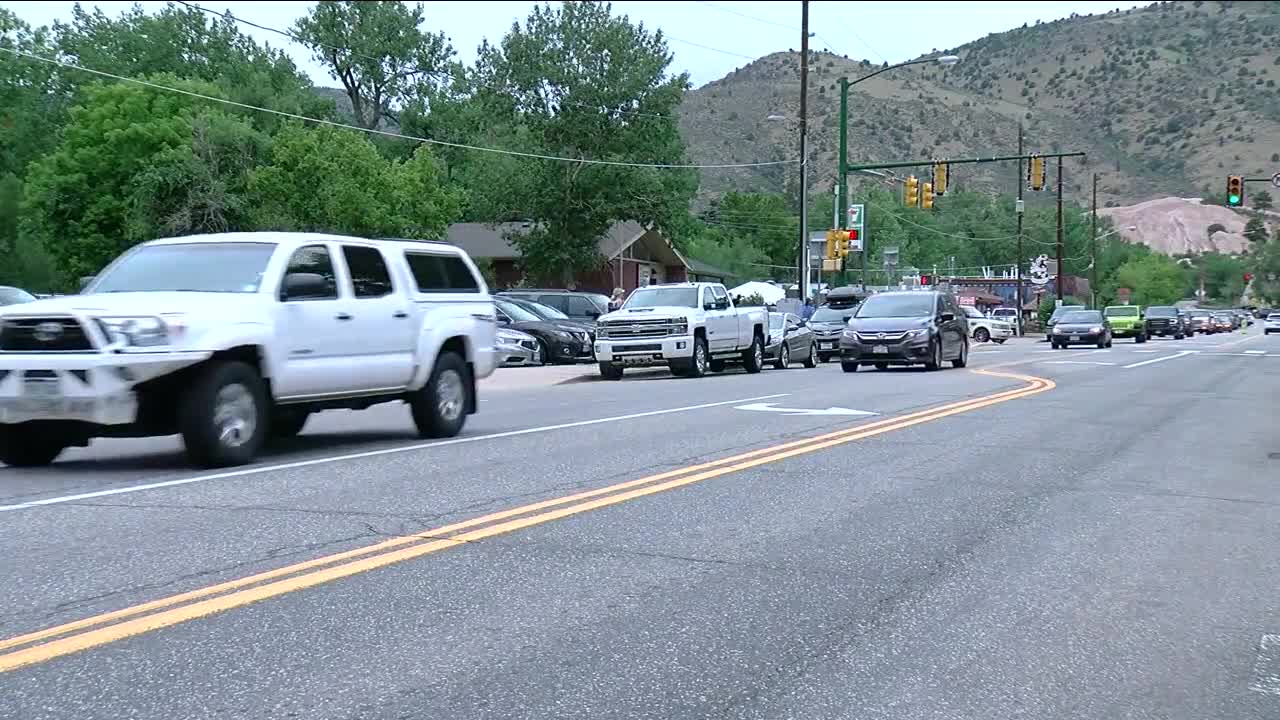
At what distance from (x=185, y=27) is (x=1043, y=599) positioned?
8138cm

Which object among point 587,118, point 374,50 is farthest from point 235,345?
point 374,50

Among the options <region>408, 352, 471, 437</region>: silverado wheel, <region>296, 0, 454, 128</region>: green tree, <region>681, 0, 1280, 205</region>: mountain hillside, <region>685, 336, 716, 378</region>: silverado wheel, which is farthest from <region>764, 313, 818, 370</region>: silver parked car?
<region>681, 0, 1280, 205</region>: mountain hillside

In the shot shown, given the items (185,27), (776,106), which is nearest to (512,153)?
(185,27)

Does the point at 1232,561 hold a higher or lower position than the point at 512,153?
lower

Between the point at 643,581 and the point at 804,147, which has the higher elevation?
the point at 804,147

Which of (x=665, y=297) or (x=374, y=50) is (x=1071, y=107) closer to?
(x=374, y=50)

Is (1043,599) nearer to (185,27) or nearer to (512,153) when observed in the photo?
(512,153)

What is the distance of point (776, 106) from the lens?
160250 millimetres

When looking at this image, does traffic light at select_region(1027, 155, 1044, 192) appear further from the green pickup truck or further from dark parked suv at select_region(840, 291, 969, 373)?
the green pickup truck

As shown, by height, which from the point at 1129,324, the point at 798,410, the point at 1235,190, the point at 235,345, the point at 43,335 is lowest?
the point at 1129,324

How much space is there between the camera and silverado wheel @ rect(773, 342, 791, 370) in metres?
32.2

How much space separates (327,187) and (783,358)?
2329 centimetres

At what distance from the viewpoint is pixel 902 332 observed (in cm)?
2872

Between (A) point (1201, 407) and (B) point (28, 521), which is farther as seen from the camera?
(A) point (1201, 407)
